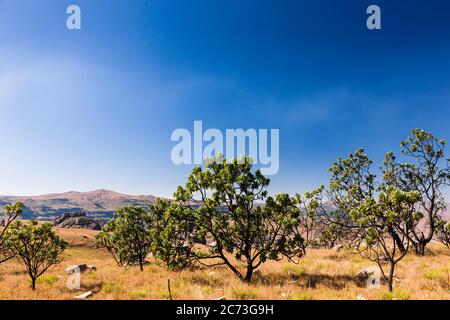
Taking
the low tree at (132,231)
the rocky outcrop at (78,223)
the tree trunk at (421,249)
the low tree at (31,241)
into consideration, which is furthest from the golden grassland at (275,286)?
the rocky outcrop at (78,223)

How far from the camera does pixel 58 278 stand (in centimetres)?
2088

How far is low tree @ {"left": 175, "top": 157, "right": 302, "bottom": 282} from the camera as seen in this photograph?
1614cm

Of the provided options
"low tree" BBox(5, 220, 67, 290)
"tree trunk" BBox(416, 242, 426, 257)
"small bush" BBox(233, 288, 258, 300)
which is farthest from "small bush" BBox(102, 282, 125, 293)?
"tree trunk" BBox(416, 242, 426, 257)

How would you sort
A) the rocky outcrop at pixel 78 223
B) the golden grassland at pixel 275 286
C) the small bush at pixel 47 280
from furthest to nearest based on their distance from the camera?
the rocky outcrop at pixel 78 223 → the small bush at pixel 47 280 → the golden grassland at pixel 275 286

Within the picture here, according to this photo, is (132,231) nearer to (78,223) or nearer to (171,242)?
(171,242)

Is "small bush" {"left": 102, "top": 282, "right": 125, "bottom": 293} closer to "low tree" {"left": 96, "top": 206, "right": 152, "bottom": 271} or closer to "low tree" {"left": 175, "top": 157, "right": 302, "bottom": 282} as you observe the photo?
"low tree" {"left": 175, "top": 157, "right": 302, "bottom": 282}

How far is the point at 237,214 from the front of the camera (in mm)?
16688

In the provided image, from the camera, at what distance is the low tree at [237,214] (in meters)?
16.1

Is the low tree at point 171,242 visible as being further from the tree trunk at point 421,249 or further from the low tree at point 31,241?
the tree trunk at point 421,249

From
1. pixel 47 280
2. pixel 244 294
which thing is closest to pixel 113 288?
pixel 47 280
